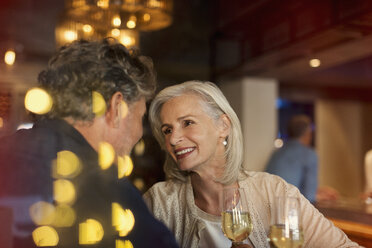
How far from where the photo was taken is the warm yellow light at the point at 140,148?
145 cm

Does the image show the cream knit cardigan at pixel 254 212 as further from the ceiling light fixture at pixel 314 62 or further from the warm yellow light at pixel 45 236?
the ceiling light fixture at pixel 314 62

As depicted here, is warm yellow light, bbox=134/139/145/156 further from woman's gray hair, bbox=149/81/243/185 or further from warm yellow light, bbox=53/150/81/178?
warm yellow light, bbox=53/150/81/178

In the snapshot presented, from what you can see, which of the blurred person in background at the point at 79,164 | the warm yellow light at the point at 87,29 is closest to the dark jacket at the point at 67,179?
the blurred person in background at the point at 79,164

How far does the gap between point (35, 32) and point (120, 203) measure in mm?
999

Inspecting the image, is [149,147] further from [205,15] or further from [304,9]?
[205,15]

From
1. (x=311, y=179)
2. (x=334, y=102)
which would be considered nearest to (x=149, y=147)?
(x=311, y=179)

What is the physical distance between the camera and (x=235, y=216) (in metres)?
1.21

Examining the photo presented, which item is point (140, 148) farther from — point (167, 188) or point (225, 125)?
point (225, 125)

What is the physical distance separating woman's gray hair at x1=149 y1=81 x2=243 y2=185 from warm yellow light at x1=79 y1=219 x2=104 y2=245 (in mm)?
486

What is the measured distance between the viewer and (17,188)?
1074mm

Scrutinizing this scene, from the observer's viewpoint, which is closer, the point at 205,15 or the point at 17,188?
the point at 17,188

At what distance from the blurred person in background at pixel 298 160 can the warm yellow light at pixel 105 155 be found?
3.98ft

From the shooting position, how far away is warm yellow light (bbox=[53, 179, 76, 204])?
3.59ft


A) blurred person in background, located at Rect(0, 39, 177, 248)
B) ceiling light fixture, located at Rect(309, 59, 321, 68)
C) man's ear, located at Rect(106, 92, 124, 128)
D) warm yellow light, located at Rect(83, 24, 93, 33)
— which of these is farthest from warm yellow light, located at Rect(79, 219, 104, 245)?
ceiling light fixture, located at Rect(309, 59, 321, 68)
